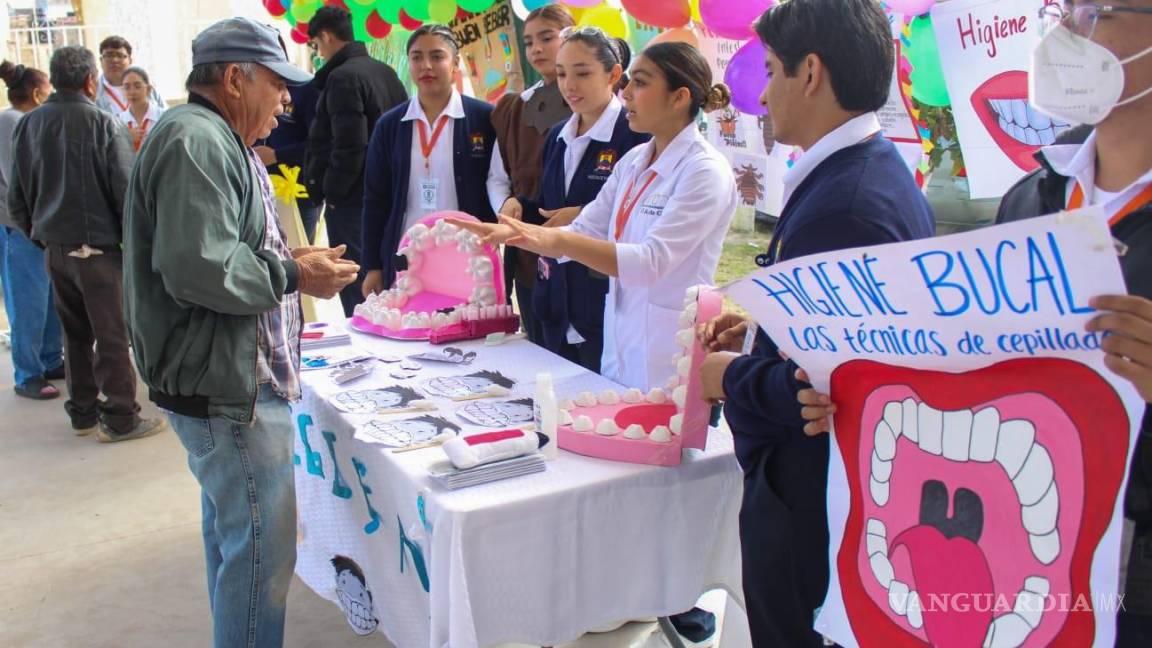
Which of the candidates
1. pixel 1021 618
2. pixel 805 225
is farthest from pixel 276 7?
pixel 1021 618

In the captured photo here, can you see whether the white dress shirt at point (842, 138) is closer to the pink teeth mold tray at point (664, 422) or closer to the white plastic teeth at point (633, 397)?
the pink teeth mold tray at point (664, 422)

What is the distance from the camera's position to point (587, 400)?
2180mm

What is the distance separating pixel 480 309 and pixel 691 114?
0.98 m

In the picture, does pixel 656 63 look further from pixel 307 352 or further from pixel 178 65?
pixel 178 65

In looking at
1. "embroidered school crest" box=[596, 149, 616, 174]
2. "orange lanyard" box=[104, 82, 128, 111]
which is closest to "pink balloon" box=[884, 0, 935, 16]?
"embroidered school crest" box=[596, 149, 616, 174]

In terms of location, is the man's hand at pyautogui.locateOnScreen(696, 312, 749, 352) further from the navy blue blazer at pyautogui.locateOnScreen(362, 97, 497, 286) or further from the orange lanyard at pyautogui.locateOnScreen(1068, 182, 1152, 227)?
the navy blue blazer at pyautogui.locateOnScreen(362, 97, 497, 286)

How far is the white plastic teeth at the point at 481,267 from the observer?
121 inches

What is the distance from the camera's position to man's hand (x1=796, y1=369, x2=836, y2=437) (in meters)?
1.41

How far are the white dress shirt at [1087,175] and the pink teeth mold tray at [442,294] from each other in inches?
76.2

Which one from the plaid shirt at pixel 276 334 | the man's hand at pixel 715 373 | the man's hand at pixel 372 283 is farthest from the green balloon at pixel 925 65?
the man's hand at pixel 372 283

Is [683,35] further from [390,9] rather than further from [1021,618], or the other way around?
[390,9]

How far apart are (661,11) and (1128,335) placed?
2.91 meters

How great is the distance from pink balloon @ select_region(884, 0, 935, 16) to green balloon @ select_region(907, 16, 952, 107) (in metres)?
0.04

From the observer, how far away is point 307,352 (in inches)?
112
